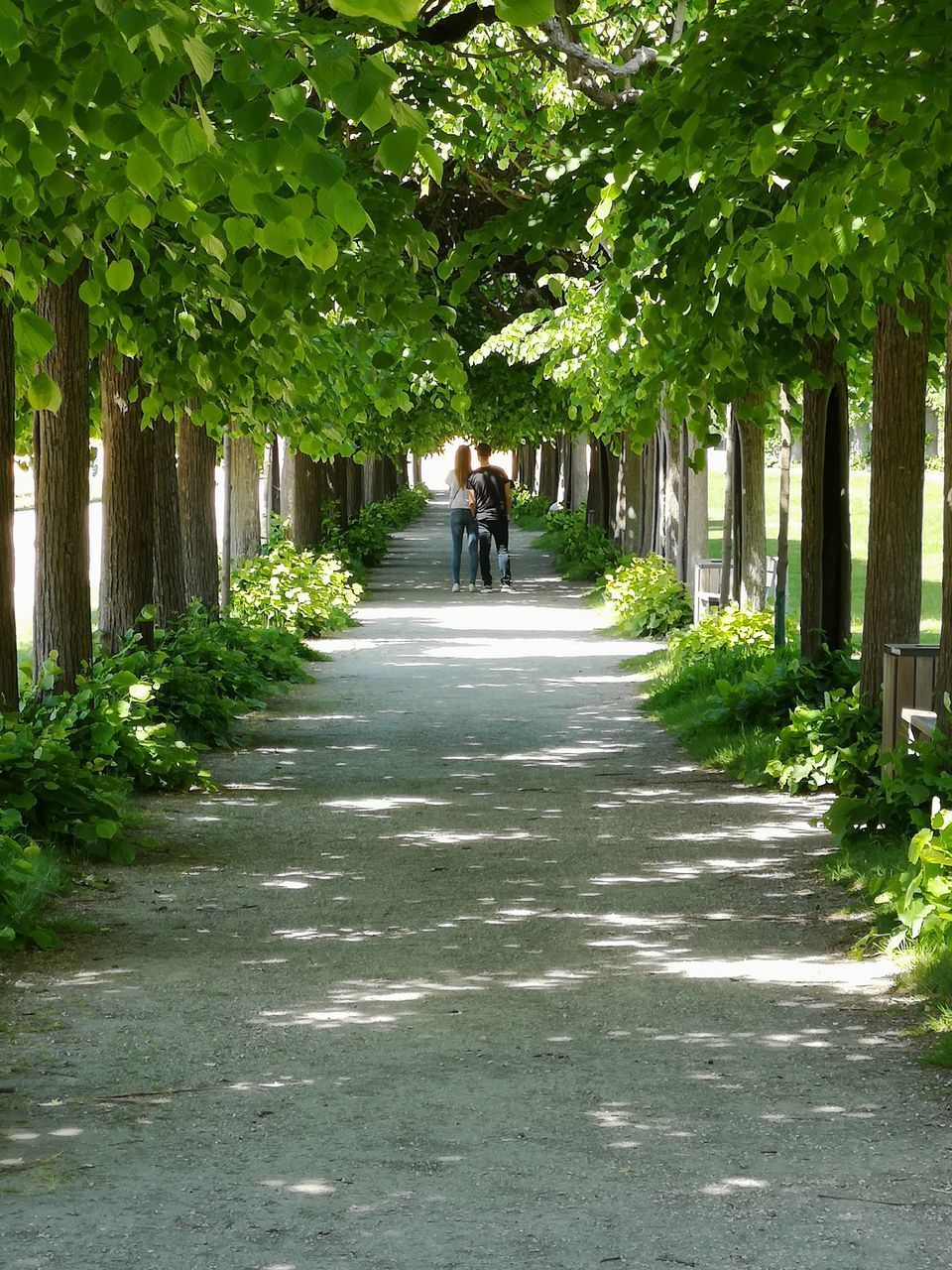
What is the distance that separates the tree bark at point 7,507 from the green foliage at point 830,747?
4.14 meters

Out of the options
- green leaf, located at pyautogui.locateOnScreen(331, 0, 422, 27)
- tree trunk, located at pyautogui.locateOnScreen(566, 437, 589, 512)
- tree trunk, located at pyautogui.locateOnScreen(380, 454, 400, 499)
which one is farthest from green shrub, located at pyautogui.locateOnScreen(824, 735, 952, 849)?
tree trunk, located at pyautogui.locateOnScreen(380, 454, 400, 499)

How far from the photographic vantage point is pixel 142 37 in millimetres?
3867

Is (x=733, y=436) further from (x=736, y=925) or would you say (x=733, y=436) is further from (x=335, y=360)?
(x=736, y=925)

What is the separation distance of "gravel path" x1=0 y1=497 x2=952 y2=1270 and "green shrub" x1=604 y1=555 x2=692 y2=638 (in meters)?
8.97

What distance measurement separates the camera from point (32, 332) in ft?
16.7

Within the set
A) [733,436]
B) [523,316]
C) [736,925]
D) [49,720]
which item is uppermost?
[523,316]

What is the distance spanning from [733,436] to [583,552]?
1572 centimetres

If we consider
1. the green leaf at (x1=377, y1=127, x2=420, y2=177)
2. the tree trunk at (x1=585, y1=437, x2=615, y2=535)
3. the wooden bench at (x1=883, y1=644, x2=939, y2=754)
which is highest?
the green leaf at (x1=377, y1=127, x2=420, y2=177)

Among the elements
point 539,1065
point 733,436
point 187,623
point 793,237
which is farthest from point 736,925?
point 733,436

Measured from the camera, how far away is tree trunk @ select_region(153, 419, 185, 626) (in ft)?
43.9

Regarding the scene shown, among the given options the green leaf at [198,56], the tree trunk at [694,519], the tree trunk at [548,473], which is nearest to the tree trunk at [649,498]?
the tree trunk at [694,519]

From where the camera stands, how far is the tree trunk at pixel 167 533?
527 inches

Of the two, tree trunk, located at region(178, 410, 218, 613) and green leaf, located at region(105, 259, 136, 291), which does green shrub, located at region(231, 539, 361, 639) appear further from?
green leaf, located at region(105, 259, 136, 291)

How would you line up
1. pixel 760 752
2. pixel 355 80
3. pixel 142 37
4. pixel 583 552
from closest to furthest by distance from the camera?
pixel 355 80
pixel 142 37
pixel 760 752
pixel 583 552
